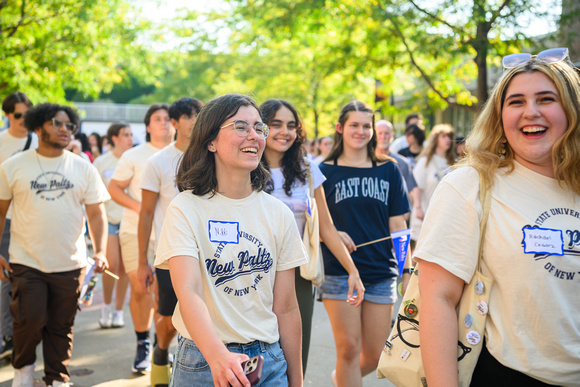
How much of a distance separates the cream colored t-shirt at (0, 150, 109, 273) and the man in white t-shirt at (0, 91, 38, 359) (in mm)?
1303

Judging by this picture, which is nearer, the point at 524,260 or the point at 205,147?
the point at 524,260

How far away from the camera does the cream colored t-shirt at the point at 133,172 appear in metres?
6.09

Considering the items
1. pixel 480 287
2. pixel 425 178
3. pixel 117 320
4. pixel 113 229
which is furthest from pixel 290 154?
pixel 425 178

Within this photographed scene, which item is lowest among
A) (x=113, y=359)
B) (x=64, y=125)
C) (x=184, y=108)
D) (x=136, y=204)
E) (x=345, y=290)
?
(x=113, y=359)

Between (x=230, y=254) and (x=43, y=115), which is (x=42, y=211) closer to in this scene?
(x=43, y=115)

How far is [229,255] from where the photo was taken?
2.65 metres

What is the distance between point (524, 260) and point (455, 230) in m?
0.26

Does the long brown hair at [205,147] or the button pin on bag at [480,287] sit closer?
the button pin on bag at [480,287]

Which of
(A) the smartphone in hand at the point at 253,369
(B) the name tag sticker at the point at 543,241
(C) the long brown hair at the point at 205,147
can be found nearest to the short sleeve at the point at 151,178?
(C) the long brown hair at the point at 205,147

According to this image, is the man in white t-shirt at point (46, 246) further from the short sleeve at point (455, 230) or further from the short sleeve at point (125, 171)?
the short sleeve at point (455, 230)

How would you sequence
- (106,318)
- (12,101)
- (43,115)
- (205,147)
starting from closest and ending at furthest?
(205,147) < (43,115) < (12,101) < (106,318)

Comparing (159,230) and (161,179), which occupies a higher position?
(161,179)

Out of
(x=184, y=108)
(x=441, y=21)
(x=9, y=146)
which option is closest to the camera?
(x=184, y=108)

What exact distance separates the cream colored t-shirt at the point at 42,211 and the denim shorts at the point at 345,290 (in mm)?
1981
